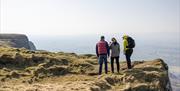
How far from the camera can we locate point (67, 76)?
28.0 metres

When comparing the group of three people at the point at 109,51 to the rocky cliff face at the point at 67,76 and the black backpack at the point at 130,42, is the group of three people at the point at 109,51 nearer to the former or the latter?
the black backpack at the point at 130,42

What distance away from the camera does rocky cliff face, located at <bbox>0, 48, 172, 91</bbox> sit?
947 inches

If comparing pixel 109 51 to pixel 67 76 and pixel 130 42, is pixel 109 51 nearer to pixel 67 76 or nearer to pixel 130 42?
pixel 130 42

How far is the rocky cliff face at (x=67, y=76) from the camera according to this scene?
78.9ft

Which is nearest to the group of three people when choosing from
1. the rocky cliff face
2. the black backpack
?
the black backpack

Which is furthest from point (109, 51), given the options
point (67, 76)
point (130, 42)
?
point (67, 76)

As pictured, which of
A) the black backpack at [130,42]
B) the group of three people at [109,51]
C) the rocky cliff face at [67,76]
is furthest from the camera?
the black backpack at [130,42]

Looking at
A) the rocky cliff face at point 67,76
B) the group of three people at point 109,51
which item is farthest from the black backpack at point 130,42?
the rocky cliff face at point 67,76

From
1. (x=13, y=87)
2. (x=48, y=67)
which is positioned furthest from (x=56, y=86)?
(x=48, y=67)

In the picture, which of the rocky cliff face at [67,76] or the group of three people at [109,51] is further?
Answer: the group of three people at [109,51]

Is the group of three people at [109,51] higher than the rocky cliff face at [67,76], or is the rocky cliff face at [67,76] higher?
the group of three people at [109,51]

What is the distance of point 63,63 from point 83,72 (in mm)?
3355

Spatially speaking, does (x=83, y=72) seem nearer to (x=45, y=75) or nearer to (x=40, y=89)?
(x=45, y=75)

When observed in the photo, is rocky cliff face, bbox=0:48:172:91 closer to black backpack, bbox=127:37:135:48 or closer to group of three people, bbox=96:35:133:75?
group of three people, bbox=96:35:133:75
